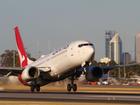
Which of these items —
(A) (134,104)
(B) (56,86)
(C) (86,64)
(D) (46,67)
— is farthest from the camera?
(B) (56,86)

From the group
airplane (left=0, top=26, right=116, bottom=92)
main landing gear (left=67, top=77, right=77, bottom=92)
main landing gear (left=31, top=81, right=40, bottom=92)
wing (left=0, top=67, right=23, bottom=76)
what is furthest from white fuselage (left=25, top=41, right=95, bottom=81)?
wing (left=0, top=67, right=23, bottom=76)

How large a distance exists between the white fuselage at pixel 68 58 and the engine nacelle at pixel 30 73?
1.03 meters

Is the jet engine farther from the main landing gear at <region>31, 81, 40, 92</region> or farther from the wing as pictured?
the wing

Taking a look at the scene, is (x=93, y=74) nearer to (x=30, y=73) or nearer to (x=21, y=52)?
(x=30, y=73)

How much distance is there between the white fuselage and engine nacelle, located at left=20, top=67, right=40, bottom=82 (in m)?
1.03

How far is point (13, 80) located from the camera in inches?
3098

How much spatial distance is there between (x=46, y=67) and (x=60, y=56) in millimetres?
2612

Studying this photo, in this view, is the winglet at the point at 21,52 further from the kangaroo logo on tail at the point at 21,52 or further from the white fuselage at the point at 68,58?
the white fuselage at the point at 68,58

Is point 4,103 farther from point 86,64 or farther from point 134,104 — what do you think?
point 86,64

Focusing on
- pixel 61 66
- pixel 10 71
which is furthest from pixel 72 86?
pixel 10 71

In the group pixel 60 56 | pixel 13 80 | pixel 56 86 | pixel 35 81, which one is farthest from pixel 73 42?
pixel 56 86

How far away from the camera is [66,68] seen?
65438 mm

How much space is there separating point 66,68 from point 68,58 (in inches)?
49.1

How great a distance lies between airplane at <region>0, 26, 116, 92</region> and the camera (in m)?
64.2
